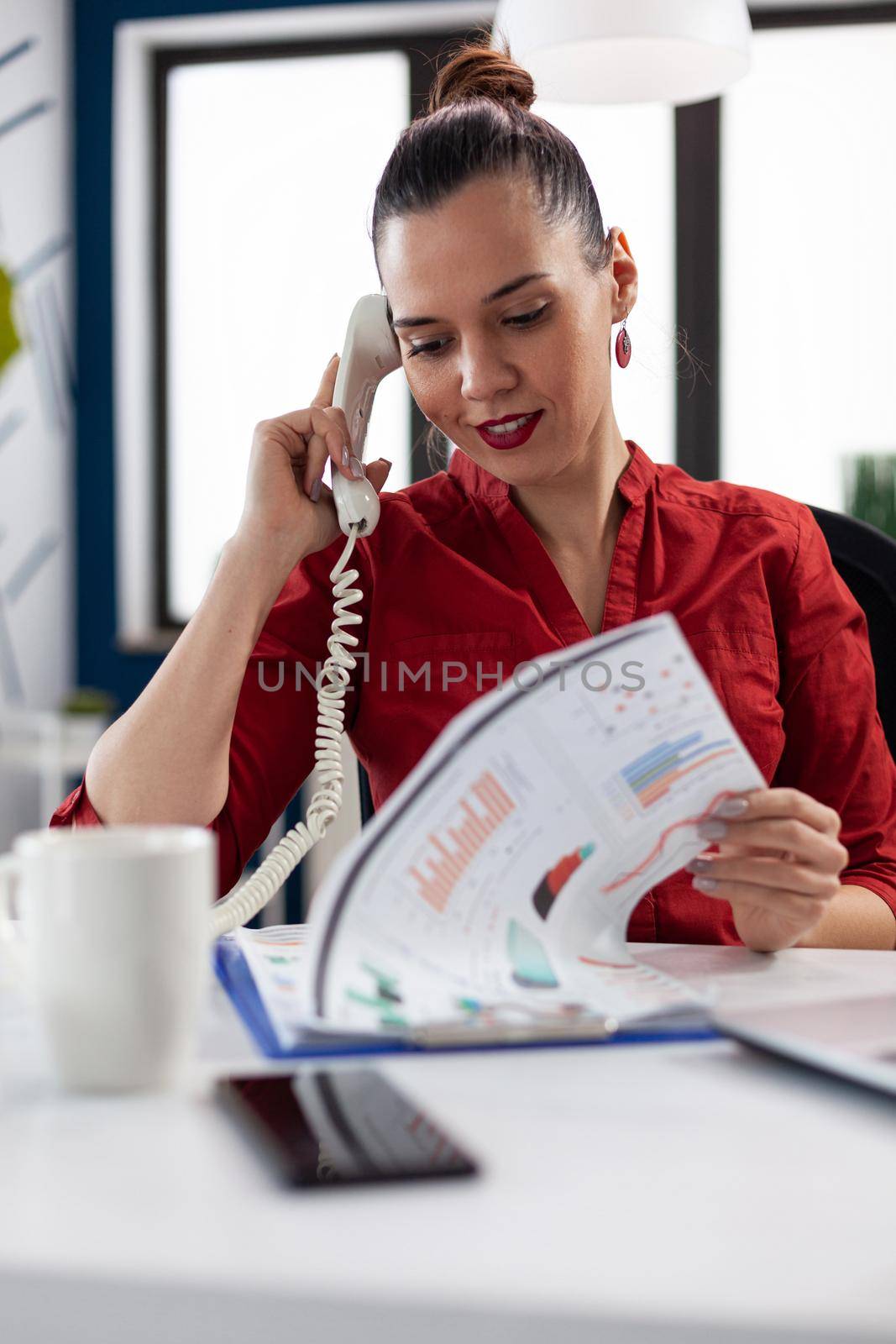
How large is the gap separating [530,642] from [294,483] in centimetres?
25

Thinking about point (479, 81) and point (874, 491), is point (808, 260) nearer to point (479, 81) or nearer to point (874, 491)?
point (874, 491)

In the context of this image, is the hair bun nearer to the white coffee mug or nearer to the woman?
the woman

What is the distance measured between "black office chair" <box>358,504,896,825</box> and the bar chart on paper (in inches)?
24.8

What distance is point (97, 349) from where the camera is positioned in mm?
3742

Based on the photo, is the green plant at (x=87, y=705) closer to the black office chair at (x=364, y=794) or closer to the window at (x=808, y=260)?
the window at (x=808, y=260)

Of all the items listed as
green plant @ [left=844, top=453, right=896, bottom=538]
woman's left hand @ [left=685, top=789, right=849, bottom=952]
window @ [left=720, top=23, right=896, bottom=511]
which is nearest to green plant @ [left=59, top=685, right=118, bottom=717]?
window @ [left=720, top=23, right=896, bottom=511]

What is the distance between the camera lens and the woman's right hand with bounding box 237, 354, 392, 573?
3.76 ft

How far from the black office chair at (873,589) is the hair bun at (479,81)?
520 millimetres

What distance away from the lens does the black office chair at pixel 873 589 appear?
4.27 feet

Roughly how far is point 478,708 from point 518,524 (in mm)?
691

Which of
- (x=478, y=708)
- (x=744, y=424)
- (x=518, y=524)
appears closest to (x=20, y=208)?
(x=744, y=424)

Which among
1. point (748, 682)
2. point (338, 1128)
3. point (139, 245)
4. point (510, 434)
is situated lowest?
point (338, 1128)

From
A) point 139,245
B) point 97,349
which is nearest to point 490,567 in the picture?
point 97,349

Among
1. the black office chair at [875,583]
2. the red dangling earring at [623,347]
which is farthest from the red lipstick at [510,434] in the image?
the black office chair at [875,583]
